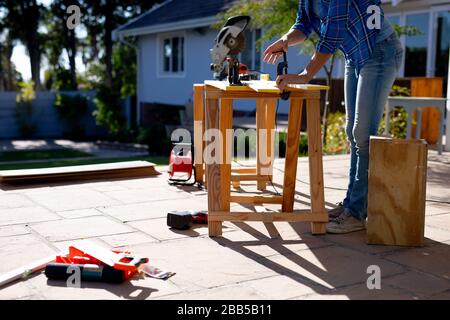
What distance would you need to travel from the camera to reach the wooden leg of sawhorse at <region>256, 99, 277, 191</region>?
17.3 ft

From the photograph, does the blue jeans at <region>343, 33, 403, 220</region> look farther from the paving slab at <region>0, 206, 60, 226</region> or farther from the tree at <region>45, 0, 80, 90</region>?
the tree at <region>45, 0, 80, 90</region>

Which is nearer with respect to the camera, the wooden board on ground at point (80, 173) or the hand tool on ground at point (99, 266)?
the hand tool on ground at point (99, 266)

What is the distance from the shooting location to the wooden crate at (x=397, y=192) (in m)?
3.59

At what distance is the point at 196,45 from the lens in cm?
1747

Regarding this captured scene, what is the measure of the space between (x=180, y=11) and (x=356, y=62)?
14862mm

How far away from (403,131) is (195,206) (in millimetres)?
5450

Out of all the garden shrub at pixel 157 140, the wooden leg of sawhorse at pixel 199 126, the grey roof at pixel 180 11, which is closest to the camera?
the wooden leg of sawhorse at pixel 199 126

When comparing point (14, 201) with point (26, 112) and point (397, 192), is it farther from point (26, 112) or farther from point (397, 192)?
point (26, 112)

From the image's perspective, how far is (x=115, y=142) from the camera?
1838 cm

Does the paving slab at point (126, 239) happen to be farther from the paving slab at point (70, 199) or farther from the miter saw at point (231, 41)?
the miter saw at point (231, 41)

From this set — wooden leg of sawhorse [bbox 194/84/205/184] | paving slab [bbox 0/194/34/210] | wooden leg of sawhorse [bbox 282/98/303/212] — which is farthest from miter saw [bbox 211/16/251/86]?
paving slab [bbox 0/194/34/210]

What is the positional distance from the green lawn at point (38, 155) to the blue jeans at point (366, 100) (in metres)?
12.2

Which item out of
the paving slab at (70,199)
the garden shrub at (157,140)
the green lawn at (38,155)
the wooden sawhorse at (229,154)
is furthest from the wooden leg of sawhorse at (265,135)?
the green lawn at (38,155)

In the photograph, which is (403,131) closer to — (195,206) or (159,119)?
(195,206)
